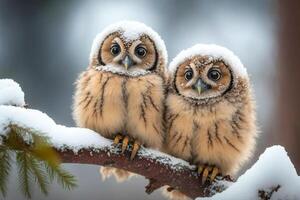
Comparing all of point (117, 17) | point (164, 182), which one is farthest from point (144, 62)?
point (117, 17)

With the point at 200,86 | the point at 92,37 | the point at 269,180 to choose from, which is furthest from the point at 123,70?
the point at 92,37

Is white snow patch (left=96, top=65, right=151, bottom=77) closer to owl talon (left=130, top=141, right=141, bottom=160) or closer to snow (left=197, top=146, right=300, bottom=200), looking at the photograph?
owl talon (left=130, top=141, right=141, bottom=160)

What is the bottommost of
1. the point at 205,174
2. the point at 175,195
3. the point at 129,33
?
the point at 175,195

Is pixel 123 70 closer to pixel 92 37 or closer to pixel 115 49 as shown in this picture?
pixel 115 49

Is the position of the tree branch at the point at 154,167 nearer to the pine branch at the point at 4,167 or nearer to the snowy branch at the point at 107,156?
the snowy branch at the point at 107,156

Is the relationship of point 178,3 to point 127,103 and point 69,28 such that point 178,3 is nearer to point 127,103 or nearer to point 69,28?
point 69,28

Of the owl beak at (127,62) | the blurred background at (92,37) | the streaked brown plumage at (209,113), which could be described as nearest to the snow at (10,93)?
the owl beak at (127,62)

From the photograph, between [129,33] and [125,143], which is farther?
[129,33]

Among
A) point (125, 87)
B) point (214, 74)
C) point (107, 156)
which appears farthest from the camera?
point (214, 74)

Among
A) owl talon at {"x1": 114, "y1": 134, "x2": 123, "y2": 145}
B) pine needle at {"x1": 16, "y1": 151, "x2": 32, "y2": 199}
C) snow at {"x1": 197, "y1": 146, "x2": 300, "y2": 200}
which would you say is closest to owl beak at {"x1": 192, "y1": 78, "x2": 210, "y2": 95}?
owl talon at {"x1": 114, "y1": 134, "x2": 123, "y2": 145}
